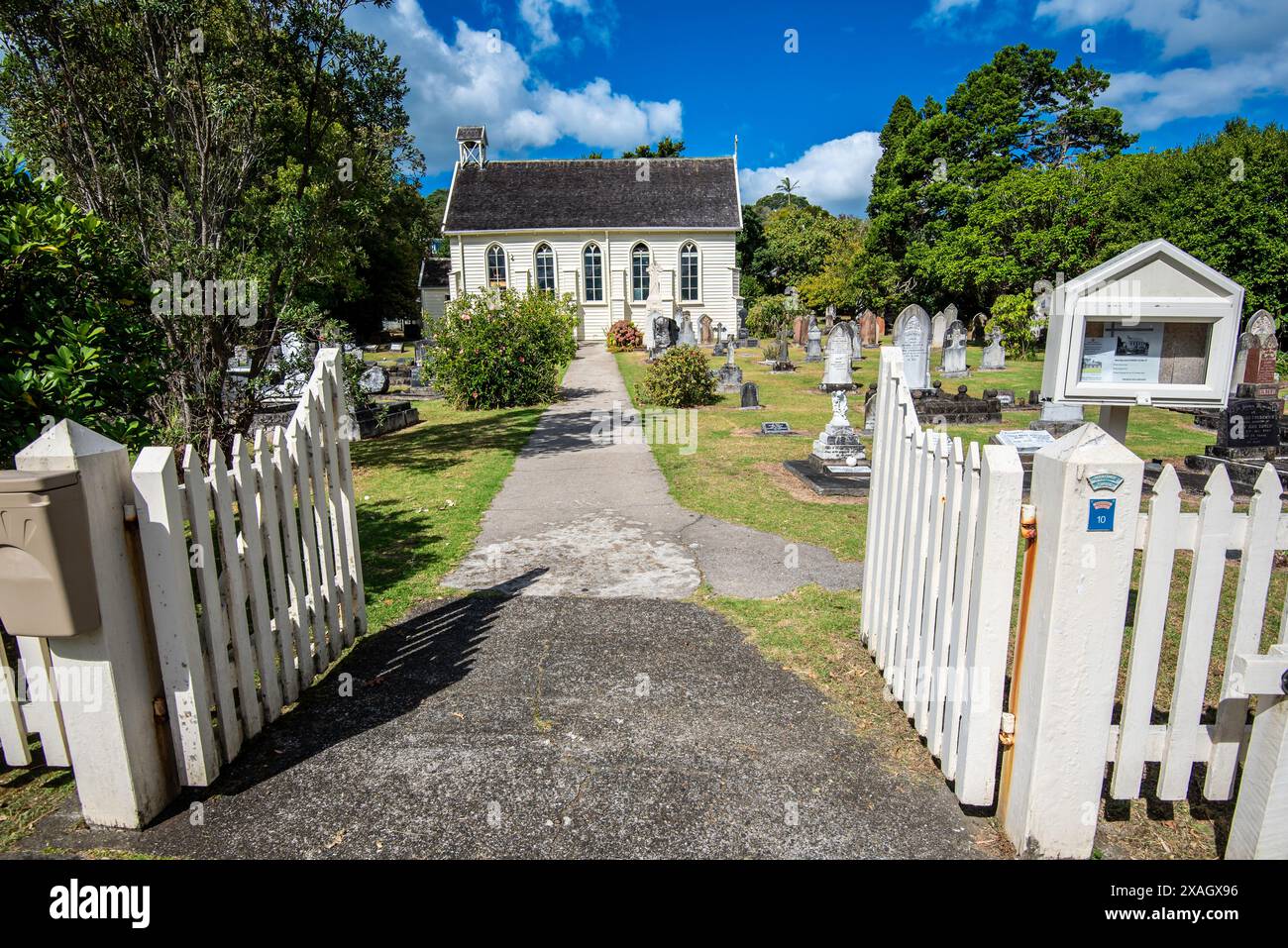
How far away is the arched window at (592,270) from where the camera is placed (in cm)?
3625

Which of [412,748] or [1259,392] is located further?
[1259,392]

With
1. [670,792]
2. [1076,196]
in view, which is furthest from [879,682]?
[1076,196]

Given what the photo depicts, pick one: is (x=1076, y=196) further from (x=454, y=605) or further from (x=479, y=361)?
(x=454, y=605)

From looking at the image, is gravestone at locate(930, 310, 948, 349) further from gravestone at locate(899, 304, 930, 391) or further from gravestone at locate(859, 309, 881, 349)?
gravestone at locate(899, 304, 930, 391)

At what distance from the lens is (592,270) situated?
36438 millimetres

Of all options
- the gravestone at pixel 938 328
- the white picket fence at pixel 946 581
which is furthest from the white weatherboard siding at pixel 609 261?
the white picket fence at pixel 946 581

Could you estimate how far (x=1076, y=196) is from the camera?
28.9 meters

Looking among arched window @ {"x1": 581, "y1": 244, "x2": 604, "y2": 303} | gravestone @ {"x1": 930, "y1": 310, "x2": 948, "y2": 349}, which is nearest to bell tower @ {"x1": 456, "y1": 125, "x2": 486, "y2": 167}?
arched window @ {"x1": 581, "y1": 244, "x2": 604, "y2": 303}

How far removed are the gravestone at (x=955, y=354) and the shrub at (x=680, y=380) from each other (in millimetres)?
9577

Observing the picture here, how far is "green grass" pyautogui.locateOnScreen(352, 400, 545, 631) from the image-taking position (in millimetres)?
5926

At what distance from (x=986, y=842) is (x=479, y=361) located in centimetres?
1488

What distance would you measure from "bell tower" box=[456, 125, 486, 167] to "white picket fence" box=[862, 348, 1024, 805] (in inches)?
1530

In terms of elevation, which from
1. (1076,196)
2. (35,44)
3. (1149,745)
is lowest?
(1149,745)

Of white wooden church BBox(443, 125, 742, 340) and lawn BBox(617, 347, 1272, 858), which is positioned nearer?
lawn BBox(617, 347, 1272, 858)
